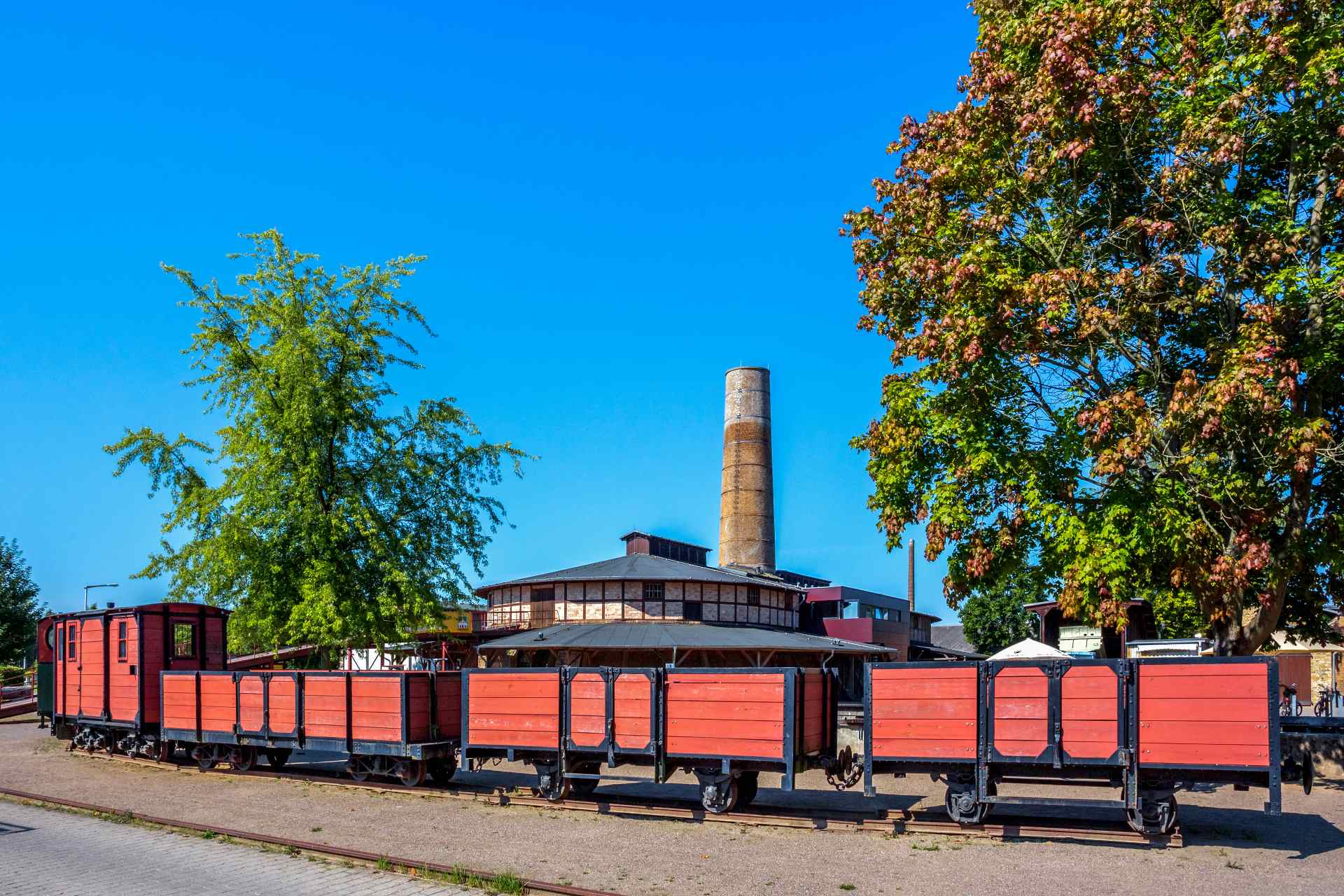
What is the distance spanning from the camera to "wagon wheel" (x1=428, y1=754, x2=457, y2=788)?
56.4 feet

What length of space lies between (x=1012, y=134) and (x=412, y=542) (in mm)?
17048

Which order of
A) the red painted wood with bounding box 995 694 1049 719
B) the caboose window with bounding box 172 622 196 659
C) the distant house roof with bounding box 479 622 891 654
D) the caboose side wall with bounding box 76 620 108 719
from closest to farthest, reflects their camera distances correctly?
the red painted wood with bounding box 995 694 1049 719
the caboose side wall with bounding box 76 620 108 719
the caboose window with bounding box 172 622 196 659
the distant house roof with bounding box 479 622 891 654

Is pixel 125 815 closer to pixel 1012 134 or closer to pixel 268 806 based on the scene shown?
pixel 268 806

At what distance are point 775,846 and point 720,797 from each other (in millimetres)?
1963

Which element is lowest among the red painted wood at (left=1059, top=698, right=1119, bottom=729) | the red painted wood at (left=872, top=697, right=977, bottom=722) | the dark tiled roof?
the dark tiled roof

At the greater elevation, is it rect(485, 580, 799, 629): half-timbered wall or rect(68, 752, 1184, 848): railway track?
rect(68, 752, 1184, 848): railway track

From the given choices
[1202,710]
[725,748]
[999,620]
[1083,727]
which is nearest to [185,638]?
[725,748]

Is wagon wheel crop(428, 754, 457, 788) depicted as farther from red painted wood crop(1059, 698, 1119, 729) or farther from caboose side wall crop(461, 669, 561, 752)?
red painted wood crop(1059, 698, 1119, 729)

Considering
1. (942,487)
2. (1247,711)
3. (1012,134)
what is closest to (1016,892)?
(1247,711)

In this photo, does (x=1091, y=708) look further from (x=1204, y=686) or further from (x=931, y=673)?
(x=931, y=673)

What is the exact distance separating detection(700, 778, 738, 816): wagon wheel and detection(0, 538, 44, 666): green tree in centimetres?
→ 4846

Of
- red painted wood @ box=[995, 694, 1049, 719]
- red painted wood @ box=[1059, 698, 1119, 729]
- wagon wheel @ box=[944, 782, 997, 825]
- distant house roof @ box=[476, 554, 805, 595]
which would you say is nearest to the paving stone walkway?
wagon wheel @ box=[944, 782, 997, 825]

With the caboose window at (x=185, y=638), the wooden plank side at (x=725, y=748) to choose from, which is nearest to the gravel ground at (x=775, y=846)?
the wooden plank side at (x=725, y=748)

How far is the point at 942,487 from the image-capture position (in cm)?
1880
